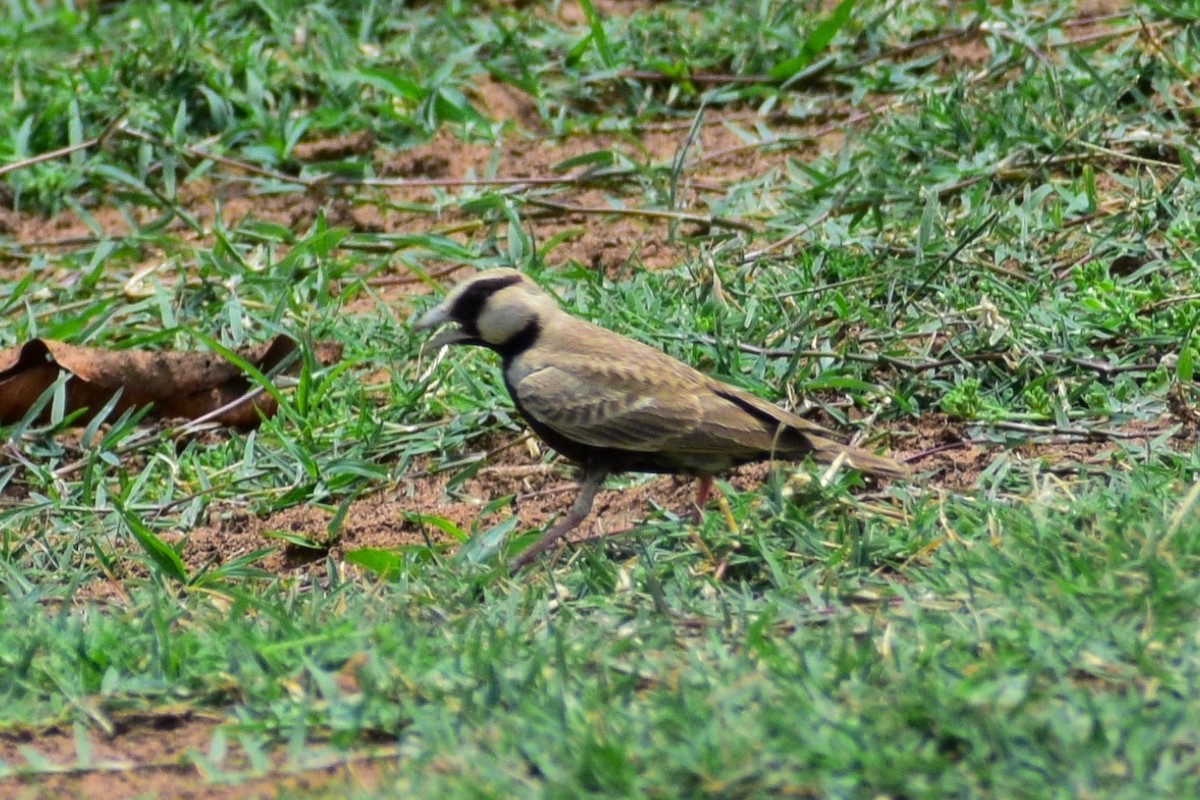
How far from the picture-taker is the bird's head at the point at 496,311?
5.53m

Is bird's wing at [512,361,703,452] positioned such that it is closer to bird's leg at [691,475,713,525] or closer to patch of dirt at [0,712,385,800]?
bird's leg at [691,475,713,525]

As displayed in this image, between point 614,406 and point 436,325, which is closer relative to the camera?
point 614,406

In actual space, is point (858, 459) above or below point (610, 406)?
below

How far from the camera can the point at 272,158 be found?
27.8 ft

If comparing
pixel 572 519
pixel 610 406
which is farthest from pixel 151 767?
pixel 610 406

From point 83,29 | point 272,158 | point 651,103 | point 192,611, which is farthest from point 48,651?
point 83,29

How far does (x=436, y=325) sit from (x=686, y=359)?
1142 millimetres

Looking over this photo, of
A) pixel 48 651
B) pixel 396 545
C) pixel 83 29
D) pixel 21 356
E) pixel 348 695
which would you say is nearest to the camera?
pixel 348 695

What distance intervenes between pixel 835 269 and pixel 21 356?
3.17 m

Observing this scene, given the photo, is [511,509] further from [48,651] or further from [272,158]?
[272,158]

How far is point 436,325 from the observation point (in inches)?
221

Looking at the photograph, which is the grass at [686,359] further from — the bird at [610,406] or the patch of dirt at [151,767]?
the bird at [610,406]

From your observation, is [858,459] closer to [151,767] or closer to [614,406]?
[614,406]

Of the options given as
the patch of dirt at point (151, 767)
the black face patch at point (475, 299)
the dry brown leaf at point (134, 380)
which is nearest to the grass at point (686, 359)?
the patch of dirt at point (151, 767)
